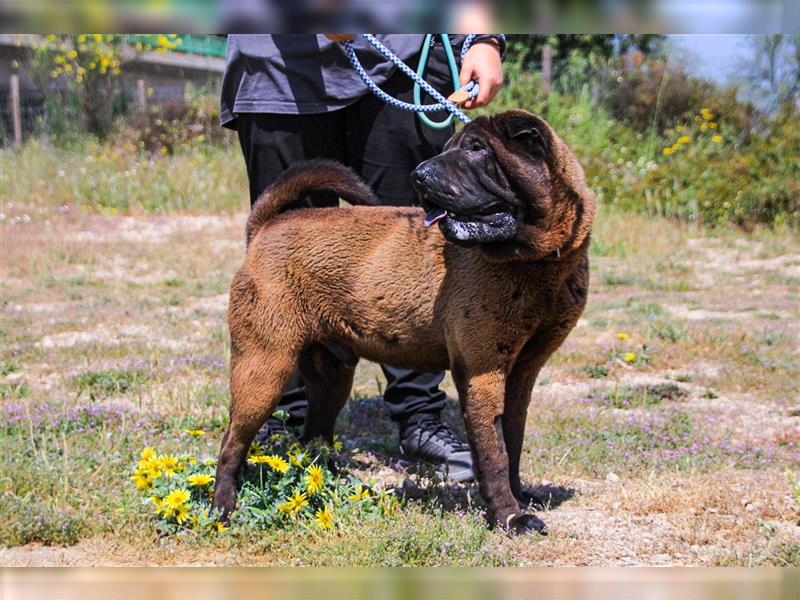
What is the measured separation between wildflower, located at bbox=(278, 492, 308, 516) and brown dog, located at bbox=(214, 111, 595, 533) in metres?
0.24

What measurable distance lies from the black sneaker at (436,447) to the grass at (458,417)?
6.2 inches

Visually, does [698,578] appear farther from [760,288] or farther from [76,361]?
[760,288]

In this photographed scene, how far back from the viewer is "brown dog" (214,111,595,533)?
311cm

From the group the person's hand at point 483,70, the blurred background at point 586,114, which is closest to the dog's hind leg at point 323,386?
the person's hand at point 483,70

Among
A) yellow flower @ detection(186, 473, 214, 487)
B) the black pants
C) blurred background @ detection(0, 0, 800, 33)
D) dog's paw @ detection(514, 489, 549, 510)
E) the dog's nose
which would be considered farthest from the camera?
the black pants

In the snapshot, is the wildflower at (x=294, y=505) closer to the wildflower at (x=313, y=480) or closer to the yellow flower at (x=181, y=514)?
the wildflower at (x=313, y=480)

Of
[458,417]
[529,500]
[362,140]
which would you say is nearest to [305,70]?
[362,140]

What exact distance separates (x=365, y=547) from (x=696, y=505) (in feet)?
4.82

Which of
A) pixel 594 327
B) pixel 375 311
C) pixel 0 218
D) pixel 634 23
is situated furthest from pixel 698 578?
pixel 0 218

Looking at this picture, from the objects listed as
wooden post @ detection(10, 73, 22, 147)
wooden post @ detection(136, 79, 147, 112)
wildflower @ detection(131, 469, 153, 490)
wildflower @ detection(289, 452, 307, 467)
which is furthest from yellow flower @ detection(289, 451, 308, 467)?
wooden post @ detection(136, 79, 147, 112)

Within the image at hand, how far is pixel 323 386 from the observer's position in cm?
412

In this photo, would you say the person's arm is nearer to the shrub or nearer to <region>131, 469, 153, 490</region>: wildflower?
the shrub

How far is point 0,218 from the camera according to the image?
1188 cm

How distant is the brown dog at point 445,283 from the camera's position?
311 centimetres
